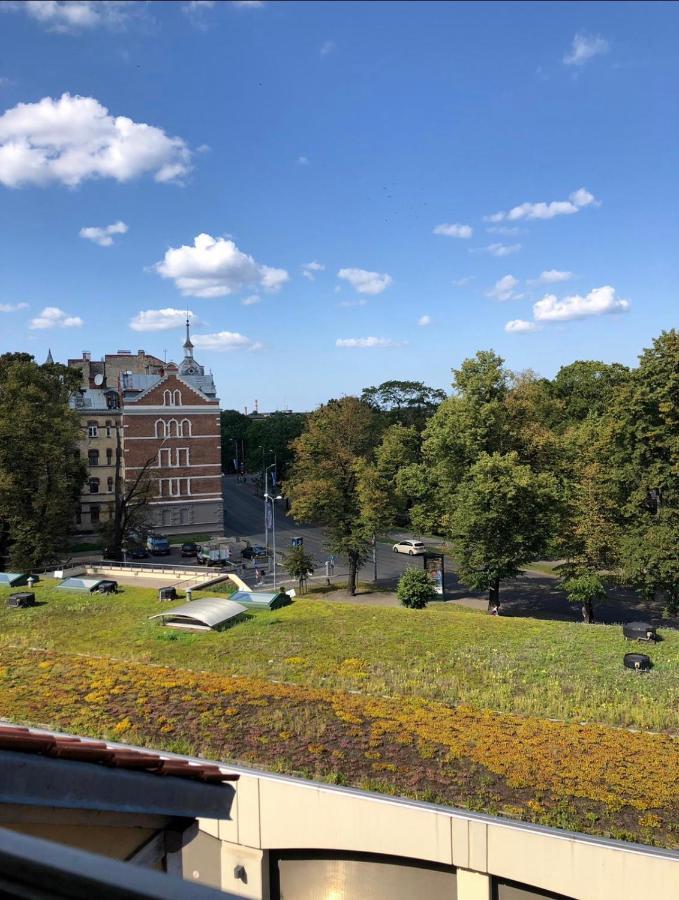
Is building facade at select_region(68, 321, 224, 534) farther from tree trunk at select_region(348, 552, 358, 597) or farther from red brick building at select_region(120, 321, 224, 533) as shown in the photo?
tree trunk at select_region(348, 552, 358, 597)

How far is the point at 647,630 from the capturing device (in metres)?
22.7

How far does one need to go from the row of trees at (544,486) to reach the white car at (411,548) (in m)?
17.2

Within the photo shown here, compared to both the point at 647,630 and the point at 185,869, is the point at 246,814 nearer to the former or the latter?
the point at 185,869

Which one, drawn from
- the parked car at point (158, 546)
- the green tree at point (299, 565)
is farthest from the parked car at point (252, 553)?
the green tree at point (299, 565)

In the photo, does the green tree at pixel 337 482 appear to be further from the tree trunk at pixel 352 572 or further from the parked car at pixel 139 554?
the parked car at pixel 139 554

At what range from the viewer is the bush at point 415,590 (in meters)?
32.9

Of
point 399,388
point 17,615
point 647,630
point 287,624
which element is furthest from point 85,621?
point 399,388

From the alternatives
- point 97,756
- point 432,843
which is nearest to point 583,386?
point 432,843

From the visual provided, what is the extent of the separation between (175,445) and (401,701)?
49.0 metres

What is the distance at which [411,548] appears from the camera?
58.1m

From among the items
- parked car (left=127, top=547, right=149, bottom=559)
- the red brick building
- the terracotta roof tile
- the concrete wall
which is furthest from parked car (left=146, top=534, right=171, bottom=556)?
the terracotta roof tile

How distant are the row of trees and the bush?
6.88 feet

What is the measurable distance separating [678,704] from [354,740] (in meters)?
8.33

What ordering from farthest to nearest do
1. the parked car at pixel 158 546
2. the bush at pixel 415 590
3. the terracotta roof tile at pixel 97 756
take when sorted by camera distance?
the parked car at pixel 158 546 → the bush at pixel 415 590 → the terracotta roof tile at pixel 97 756
